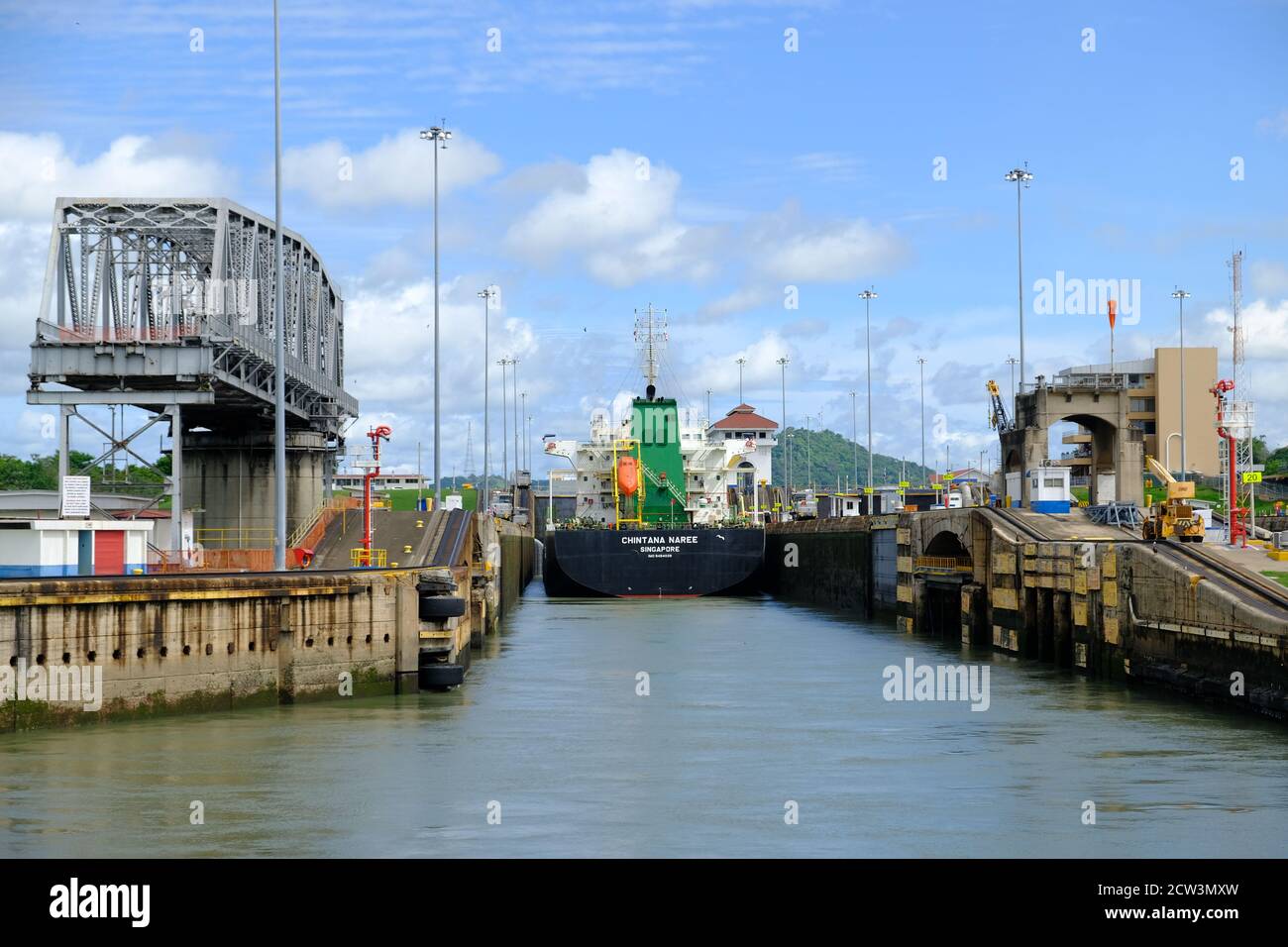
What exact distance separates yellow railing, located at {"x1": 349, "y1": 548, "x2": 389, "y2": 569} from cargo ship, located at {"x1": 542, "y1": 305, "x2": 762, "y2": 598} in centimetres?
2851

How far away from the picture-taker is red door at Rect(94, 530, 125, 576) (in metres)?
36.1

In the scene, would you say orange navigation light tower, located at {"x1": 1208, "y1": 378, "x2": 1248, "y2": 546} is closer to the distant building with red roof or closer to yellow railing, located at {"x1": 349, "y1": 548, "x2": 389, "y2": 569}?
yellow railing, located at {"x1": 349, "y1": 548, "x2": 389, "y2": 569}

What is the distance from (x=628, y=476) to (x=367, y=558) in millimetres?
38066

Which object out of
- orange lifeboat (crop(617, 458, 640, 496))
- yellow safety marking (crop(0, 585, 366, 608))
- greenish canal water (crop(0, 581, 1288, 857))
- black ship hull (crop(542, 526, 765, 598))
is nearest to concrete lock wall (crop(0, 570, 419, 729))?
yellow safety marking (crop(0, 585, 366, 608))

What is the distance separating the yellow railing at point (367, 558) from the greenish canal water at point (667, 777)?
7282mm

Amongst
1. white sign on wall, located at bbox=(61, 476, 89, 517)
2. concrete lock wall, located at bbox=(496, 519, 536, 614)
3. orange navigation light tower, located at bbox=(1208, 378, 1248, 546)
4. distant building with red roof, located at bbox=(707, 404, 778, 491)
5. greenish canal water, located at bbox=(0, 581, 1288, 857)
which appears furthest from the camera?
distant building with red roof, located at bbox=(707, 404, 778, 491)

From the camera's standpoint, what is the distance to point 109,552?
36.5m

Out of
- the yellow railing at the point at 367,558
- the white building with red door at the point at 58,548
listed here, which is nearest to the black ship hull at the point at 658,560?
the yellow railing at the point at 367,558

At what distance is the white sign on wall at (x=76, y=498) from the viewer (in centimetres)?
3934
